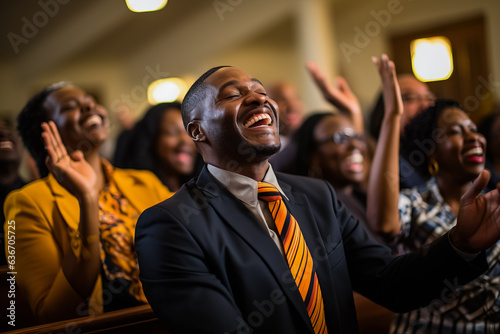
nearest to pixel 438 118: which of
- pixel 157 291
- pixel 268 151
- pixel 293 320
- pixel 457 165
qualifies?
pixel 457 165

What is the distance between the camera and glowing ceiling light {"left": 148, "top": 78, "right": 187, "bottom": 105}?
8729 millimetres

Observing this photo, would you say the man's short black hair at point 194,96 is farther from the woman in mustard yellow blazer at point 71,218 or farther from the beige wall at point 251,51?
the beige wall at point 251,51

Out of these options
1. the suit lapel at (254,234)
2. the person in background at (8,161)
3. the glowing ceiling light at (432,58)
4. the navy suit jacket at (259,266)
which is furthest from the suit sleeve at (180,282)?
the glowing ceiling light at (432,58)

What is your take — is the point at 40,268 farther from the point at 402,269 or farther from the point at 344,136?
the point at 344,136

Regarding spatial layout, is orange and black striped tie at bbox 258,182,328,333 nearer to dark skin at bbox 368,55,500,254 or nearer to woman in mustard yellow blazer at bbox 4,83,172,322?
dark skin at bbox 368,55,500,254

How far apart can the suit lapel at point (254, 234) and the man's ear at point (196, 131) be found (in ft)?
0.47

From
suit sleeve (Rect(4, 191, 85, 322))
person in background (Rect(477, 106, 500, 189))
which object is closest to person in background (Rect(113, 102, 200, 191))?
suit sleeve (Rect(4, 191, 85, 322))

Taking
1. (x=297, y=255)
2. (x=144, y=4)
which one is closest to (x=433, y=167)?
(x=297, y=255)

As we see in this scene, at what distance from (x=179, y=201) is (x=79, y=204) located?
57 cm

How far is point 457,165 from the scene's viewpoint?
1.94 meters

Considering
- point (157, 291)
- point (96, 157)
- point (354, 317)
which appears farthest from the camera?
point (96, 157)

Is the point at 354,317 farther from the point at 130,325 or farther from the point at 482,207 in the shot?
the point at 130,325

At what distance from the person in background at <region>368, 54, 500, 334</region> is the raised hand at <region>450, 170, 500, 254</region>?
1.19ft

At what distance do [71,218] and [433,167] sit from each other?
1.38 meters
